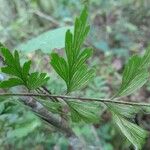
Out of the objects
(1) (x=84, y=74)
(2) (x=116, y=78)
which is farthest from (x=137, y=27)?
(1) (x=84, y=74)

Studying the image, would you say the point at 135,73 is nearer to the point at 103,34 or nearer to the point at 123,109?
the point at 123,109

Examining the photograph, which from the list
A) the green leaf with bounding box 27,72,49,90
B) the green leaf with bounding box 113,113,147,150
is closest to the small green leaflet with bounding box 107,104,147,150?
the green leaf with bounding box 113,113,147,150

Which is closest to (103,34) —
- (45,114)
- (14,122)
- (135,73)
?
(14,122)

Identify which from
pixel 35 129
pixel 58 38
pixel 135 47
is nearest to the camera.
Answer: pixel 58 38

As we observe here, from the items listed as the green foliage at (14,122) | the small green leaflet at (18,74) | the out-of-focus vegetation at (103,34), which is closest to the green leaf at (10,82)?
the small green leaflet at (18,74)

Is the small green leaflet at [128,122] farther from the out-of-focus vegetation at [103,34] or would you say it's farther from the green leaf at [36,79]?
the out-of-focus vegetation at [103,34]

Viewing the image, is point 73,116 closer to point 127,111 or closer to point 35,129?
point 127,111
